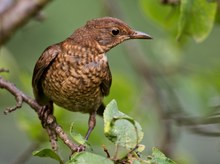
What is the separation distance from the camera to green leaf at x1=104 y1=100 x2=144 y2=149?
3.35 meters

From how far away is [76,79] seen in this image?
463 cm

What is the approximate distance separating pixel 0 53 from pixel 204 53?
10.3 feet

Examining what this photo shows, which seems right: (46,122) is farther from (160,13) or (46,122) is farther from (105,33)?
(160,13)

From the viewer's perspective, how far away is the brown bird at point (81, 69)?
4637 mm

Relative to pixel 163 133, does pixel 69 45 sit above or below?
above

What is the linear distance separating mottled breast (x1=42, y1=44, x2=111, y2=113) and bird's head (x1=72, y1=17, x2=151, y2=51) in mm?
78

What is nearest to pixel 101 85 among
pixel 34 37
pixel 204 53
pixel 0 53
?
pixel 0 53

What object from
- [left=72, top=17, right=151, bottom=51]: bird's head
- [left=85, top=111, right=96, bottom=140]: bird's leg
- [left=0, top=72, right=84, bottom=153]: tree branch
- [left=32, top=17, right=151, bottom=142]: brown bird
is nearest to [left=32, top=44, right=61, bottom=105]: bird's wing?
[left=32, top=17, right=151, bottom=142]: brown bird

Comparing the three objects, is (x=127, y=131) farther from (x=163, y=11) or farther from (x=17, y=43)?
(x=17, y=43)

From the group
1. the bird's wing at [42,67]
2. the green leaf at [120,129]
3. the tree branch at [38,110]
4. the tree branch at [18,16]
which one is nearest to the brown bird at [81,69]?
the bird's wing at [42,67]

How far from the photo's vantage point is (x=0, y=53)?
555 cm

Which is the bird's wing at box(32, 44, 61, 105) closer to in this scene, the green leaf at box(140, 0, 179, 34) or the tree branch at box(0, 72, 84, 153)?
the tree branch at box(0, 72, 84, 153)

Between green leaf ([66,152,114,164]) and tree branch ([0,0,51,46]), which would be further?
tree branch ([0,0,51,46])

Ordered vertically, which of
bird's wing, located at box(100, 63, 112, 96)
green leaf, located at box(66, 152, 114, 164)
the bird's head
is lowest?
green leaf, located at box(66, 152, 114, 164)
